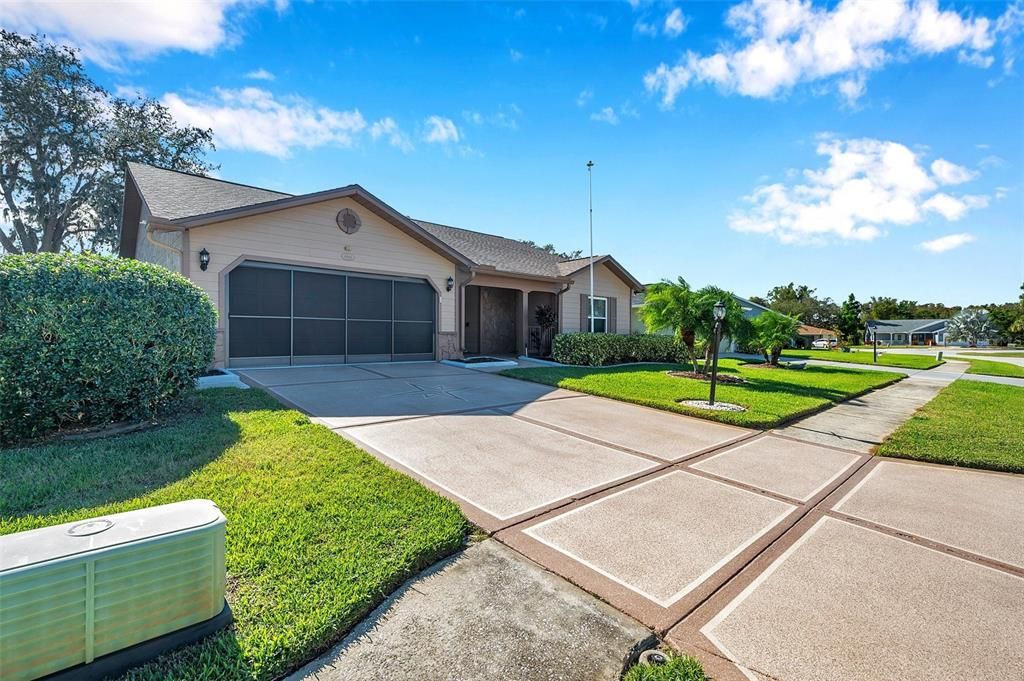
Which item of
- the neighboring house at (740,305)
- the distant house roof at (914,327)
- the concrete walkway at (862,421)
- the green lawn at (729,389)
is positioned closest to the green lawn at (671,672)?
the concrete walkway at (862,421)

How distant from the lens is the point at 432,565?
2.76 metres

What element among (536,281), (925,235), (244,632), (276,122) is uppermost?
(276,122)

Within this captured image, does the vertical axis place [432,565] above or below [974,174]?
below

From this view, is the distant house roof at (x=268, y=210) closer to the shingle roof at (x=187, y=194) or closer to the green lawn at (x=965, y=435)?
the shingle roof at (x=187, y=194)

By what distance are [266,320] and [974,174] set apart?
69.4 ft

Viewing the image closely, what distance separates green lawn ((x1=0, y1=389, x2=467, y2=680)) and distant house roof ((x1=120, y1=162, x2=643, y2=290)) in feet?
21.5

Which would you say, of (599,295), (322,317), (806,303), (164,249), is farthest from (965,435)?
(806,303)

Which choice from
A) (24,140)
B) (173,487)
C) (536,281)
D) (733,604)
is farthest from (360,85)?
(24,140)

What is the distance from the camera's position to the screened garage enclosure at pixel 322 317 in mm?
10570

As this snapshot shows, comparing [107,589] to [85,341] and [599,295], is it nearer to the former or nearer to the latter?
[85,341]

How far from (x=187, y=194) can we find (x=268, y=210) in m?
2.75

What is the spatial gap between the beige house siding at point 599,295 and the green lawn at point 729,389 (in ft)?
13.4

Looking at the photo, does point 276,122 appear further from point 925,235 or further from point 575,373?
point 925,235

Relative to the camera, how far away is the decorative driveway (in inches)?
86.6
